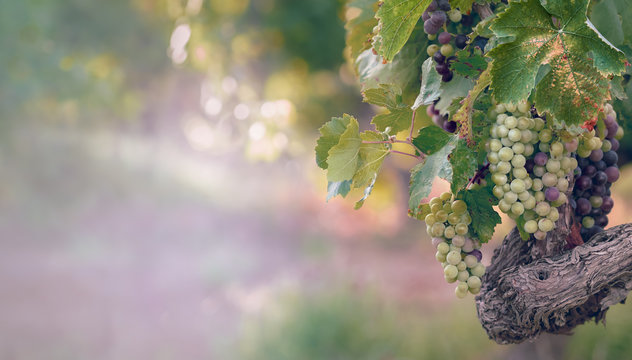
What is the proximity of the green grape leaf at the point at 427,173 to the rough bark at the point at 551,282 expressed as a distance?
0.26 meters

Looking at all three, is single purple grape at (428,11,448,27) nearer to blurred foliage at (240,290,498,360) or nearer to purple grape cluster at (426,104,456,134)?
purple grape cluster at (426,104,456,134)

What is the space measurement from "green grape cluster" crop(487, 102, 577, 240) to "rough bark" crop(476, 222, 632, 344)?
0.07m

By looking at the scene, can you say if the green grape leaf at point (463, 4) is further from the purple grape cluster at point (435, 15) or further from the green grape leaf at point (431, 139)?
the green grape leaf at point (431, 139)

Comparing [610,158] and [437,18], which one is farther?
[610,158]

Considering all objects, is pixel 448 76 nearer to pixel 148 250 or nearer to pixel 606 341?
pixel 606 341

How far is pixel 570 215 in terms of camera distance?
3.31ft

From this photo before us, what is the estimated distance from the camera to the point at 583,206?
104 centimetres

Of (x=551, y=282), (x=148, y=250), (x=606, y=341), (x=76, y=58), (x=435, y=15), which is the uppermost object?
(x=148, y=250)

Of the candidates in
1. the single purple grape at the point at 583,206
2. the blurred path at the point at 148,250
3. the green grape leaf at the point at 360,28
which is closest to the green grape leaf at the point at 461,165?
the single purple grape at the point at 583,206

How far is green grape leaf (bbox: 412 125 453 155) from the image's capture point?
0.91m

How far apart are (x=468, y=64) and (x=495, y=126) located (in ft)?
0.39

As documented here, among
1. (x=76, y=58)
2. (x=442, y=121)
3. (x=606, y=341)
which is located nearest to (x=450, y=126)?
(x=442, y=121)

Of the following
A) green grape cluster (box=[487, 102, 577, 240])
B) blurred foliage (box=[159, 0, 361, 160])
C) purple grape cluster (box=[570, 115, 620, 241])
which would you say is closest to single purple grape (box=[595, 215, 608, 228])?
purple grape cluster (box=[570, 115, 620, 241])

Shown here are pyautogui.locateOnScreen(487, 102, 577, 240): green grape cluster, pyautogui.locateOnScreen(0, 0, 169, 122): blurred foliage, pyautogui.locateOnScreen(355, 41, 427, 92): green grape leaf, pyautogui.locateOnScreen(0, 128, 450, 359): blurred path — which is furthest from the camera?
pyautogui.locateOnScreen(0, 128, 450, 359): blurred path
